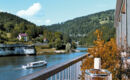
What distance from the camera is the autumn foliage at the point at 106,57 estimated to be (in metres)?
3.23

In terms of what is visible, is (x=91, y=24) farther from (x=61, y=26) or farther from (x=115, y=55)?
(x=115, y=55)

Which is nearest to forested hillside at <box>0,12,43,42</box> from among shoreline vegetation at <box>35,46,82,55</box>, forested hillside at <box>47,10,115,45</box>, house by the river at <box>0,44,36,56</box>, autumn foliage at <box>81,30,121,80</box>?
shoreline vegetation at <box>35,46,82,55</box>

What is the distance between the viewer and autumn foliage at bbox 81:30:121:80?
323cm

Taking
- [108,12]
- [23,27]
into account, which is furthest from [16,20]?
[108,12]

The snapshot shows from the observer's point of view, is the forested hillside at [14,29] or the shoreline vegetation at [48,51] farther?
the forested hillside at [14,29]

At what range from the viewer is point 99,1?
101 feet

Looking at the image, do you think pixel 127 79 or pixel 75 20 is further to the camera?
pixel 75 20

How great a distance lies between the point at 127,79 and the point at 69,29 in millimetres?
150684

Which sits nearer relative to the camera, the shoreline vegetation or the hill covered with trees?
the shoreline vegetation

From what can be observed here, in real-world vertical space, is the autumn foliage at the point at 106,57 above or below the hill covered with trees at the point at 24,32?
below

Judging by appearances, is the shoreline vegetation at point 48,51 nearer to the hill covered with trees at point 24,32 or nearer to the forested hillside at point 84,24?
the hill covered with trees at point 24,32

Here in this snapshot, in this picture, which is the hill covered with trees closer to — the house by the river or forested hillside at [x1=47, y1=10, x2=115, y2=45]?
the house by the river

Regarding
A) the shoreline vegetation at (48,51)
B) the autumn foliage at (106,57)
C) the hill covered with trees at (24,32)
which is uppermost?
the hill covered with trees at (24,32)

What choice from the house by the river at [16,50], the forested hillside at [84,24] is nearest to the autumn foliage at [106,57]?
the house by the river at [16,50]
